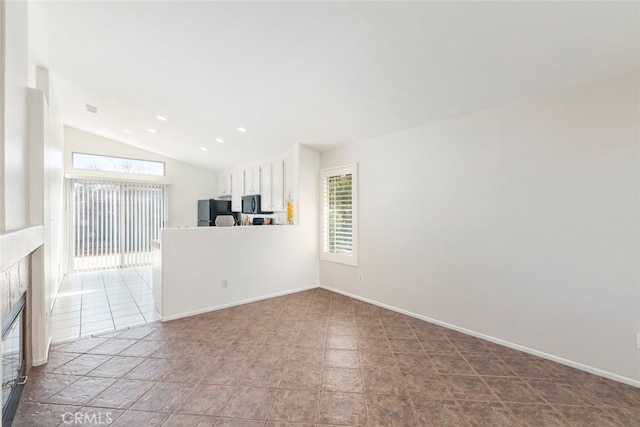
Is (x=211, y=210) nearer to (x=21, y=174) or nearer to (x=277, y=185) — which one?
(x=277, y=185)

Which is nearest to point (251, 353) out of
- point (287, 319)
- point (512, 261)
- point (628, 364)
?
point (287, 319)

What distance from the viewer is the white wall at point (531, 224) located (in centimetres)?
224

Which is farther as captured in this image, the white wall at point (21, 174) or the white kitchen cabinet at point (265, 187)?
the white kitchen cabinet at point (265, 187)

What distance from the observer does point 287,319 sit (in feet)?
11.7

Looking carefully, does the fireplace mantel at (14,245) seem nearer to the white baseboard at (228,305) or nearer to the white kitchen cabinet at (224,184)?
the white baseboard at (228,305)

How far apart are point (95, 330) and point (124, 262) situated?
3.98 meters

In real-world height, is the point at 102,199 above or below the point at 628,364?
above

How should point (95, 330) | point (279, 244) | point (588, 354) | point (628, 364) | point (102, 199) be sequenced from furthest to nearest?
point (102, 199)
point (279, 244)
point (95, 330)
point (588, 354)
point (628, 364)

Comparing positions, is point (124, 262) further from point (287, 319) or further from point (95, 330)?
point (287, 319)

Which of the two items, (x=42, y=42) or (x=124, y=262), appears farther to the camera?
(x=124, y=262)

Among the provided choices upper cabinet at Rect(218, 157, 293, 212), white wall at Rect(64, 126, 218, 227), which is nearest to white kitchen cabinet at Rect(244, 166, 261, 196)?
upper cabinet at Rect(218, 157, 293, 212)

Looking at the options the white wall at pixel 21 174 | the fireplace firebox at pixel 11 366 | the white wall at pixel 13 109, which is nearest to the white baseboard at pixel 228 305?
the white wall at pixel 21 174

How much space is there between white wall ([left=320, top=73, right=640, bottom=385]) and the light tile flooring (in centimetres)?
357

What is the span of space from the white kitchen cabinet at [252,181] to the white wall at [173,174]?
1.99 metres
